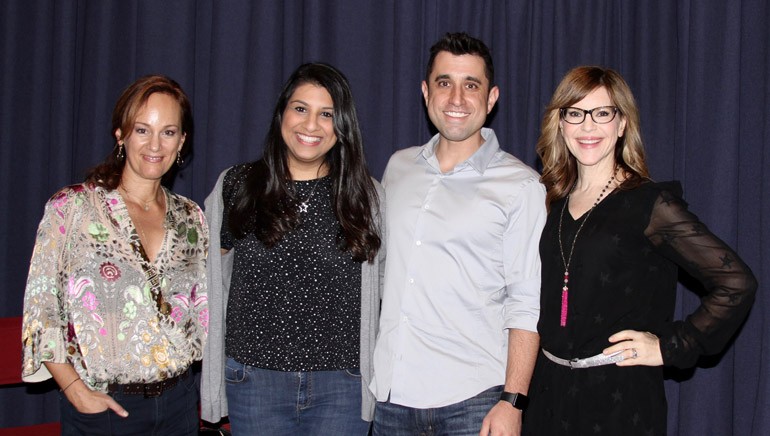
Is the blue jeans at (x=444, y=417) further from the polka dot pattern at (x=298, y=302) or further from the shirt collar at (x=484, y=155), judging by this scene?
the shirt collar at (x=484, y=155)

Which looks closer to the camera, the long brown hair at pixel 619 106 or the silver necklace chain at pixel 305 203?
the long brown hair at pixel 619 106

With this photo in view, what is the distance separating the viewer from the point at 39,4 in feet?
11.8

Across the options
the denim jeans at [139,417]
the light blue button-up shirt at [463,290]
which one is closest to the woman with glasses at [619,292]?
the light blue button-up shirt at [463,290]

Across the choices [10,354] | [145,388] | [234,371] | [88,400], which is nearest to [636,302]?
[234,371]

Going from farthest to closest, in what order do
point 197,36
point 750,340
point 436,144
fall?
point 197,36
point 750,340
point 436,144

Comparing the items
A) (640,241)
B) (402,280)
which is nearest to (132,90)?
(402,280)

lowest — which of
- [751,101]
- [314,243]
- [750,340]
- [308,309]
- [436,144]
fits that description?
[750,340]

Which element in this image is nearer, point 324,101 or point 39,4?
point 324,101

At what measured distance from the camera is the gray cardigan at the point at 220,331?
7.03 ft

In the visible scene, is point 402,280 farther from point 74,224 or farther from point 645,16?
point 645,16

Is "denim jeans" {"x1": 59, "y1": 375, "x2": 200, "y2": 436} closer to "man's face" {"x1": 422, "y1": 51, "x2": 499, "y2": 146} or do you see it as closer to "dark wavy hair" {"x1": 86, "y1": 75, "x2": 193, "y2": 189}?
"dark wavy hair" {"x1": 86, "y1": 75, "x2": 193, "y2": 189}

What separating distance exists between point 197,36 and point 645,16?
7.11ft

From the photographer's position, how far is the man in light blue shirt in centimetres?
210

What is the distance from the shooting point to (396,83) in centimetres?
337
